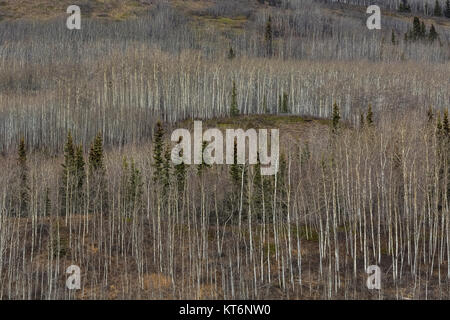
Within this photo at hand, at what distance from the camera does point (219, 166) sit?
6700 cm

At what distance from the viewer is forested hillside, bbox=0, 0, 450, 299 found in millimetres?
45719

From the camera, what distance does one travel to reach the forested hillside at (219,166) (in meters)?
45.7

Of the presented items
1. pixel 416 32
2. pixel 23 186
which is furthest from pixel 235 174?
pixel 416 32

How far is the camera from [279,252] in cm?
4912

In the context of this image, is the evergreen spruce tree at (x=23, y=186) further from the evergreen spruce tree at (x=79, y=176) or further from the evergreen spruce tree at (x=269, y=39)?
the evergreen spruce tree at (x=269, y=39)

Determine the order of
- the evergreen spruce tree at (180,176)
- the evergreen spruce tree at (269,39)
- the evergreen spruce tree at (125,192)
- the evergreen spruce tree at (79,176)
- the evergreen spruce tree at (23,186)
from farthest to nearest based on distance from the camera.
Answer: the evergreen spruce tree at (269,39) → the evergreen spruce tree at (23,186) → the evergreen spruce tree at (79,176) → the evergreen spruce tree at (180,176) → the evergreen spruce tree at (125,192)

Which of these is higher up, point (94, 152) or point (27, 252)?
point (94, 152)

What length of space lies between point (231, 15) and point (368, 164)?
14672 cm

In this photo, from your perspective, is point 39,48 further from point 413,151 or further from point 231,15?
point 413,151

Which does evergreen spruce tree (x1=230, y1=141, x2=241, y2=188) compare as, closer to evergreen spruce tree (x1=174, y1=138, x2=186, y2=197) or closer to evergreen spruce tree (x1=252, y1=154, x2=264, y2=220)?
evergreen spruce tree (x1=252, y1=154, x2=264, y2=220)

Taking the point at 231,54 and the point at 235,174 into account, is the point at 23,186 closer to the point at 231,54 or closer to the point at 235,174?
the point at 235,174

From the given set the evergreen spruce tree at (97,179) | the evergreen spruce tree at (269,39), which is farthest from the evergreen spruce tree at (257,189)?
the evergreen spruce tree at (269,39)

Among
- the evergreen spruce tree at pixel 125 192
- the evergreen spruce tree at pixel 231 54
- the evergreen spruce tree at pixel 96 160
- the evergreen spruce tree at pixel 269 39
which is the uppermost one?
the evergreen spruce tree at pixel 269 39

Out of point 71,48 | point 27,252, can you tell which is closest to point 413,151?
point 27,252
